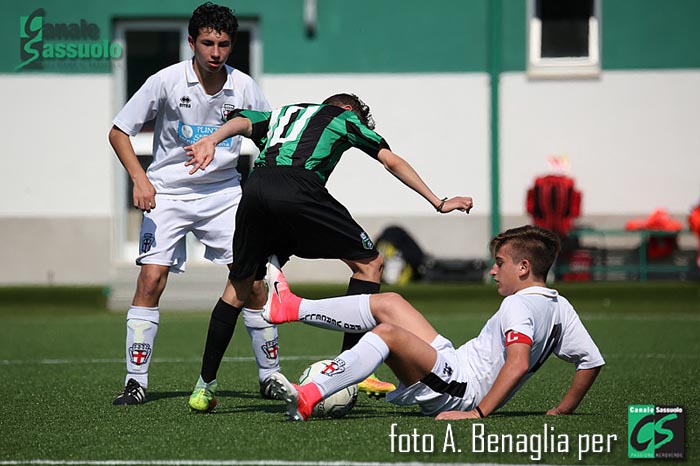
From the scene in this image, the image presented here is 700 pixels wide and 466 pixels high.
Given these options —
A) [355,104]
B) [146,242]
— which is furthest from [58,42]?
[355,104]

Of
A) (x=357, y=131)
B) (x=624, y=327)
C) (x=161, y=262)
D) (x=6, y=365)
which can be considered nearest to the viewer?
(x=357, y=131)

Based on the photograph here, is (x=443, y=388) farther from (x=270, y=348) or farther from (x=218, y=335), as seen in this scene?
(x=270, y=348)

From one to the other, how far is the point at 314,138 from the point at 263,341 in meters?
1.32

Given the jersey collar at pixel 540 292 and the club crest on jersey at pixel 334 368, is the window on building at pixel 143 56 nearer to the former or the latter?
the jersey collar at pixel 540 292

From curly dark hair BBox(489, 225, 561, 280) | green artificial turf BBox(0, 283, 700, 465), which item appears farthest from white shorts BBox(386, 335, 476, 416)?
curly dark hair BBox(489, 225, 561, 280)

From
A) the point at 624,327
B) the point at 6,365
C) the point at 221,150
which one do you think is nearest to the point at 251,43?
the point at 624,327

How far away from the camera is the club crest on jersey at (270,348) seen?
6.22 m

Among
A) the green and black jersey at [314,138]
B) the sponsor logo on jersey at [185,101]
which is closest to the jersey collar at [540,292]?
the green and black jersey at [314,138]

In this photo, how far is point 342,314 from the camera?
504 centimetres

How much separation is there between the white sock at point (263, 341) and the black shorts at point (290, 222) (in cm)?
81

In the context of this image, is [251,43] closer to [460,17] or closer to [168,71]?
[460,17]

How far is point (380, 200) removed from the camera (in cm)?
1412

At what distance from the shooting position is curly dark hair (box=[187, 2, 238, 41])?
229 inches

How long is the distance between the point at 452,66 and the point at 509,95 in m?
0.76
